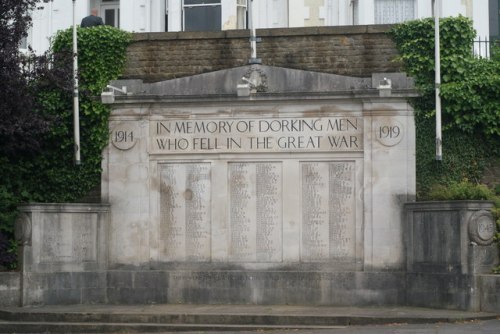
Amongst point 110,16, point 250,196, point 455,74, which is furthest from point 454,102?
point 110,16

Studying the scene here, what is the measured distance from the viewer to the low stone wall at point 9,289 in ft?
74.8

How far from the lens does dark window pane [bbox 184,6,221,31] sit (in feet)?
101

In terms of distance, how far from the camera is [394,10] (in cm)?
2994

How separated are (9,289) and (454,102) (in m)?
9.14

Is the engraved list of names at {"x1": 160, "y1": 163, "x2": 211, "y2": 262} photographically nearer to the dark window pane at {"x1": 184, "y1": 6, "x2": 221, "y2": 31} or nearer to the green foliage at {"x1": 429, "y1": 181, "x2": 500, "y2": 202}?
the green foliage at {"x1": 429, "y1": 181, "x2": 500, "y2": 202}

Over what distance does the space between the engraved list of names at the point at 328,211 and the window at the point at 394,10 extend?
25.4 feet

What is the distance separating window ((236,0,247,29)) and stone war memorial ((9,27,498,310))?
22.3 feet

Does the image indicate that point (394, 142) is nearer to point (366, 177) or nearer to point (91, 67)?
point (366, 177)

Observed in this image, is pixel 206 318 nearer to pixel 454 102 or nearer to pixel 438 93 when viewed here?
pixel 438 93

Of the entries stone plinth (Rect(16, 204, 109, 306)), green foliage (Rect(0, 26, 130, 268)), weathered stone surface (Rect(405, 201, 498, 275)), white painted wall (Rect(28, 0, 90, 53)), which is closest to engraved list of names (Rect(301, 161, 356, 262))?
weathered stone surface (Rect(405, 201, 498, 275))

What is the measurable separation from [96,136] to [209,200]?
8.52 ft

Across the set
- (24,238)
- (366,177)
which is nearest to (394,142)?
(366,177)

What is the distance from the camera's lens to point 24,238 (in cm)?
2311

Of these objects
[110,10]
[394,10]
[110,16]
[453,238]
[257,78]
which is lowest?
[453,238]
